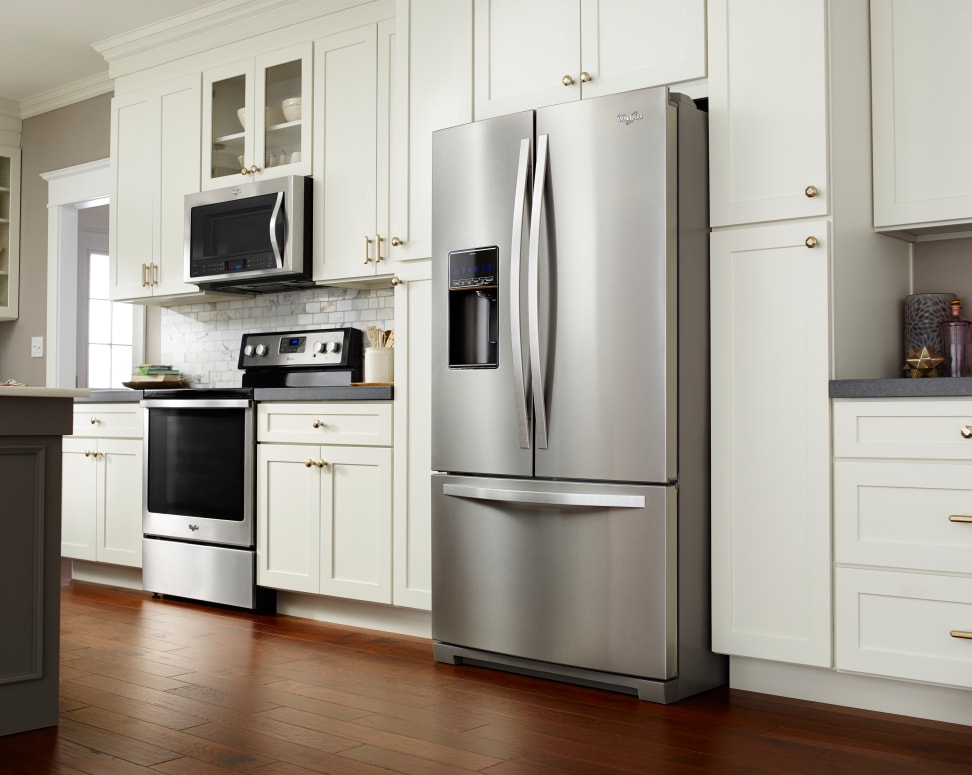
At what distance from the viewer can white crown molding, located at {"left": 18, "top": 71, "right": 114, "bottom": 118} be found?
5605 millimetres

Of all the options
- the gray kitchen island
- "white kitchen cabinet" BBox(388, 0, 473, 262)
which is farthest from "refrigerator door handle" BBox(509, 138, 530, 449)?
the gray kitchen island

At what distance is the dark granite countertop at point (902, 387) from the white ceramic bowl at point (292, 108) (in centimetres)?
268

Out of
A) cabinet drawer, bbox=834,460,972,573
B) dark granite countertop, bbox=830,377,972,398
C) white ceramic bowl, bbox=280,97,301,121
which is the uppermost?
white ceramic bowl, bbox=280,97,301,121

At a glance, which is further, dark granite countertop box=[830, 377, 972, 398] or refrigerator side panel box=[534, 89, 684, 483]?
refrigerator side panel box=[534, 89, 684, 483]

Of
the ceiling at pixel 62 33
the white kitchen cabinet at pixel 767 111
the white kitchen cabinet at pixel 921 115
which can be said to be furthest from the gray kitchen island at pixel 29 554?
the ceiling at pixel 62 33

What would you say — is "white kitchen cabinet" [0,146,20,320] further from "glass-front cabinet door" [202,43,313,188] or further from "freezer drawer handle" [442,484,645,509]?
"freezer drawer handle" [442,484,645,509]

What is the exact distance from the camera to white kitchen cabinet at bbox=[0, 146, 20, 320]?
20.1 feet

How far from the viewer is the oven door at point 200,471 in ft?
13.7

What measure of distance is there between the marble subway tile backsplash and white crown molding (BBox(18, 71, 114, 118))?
1.33 meters

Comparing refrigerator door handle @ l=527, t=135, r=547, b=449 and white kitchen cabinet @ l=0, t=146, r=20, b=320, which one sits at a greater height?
white kitchen cabinet @ l=0, t=146, r=20, b=320

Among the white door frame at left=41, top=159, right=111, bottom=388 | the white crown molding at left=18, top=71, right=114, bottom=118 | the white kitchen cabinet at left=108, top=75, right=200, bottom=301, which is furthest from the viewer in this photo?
the white door frame at left=41, top=159, right=111, bottom=388

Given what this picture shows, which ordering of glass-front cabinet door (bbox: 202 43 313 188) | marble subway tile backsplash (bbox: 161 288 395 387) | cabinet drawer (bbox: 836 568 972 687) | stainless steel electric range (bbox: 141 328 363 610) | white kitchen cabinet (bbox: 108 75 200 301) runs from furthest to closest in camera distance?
white kitchen cabinet (bbox: 108 75 200 301) < marble subway tile backsplash (bbox: 161 288 395 387) < glass-front cabinet door (bbox: 202 43 313 188) < stainless steel electric range (bbox: 141 328 363 610) < cabinet drawer (bbox: 836 568 972 687)

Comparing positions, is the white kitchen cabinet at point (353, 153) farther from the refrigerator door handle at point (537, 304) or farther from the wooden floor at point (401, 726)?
the wooden floor at point (401, 726)

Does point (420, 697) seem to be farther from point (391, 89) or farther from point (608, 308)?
point (391, 89)
